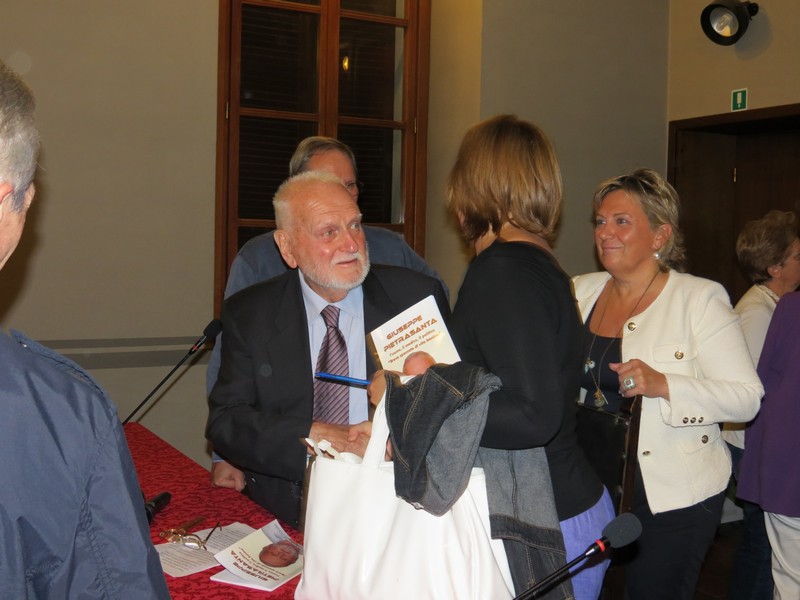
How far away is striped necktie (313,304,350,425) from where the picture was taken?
214 cm

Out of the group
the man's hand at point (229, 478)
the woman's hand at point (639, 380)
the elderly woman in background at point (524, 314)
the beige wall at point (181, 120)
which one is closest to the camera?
the elderly woman in background at point (524, 314)

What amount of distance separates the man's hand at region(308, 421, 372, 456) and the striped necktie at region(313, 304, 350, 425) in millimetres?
188

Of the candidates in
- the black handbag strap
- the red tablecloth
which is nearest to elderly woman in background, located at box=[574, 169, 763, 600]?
the black handbag strap

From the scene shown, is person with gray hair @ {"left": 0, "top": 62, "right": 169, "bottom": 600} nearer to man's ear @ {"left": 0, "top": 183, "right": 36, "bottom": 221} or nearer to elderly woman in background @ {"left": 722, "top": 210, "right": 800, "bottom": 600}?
man's ear @ {"left": 0, "top": 183, "right": 36, "bottom": 221}

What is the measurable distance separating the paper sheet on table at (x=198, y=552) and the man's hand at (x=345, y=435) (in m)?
0.29

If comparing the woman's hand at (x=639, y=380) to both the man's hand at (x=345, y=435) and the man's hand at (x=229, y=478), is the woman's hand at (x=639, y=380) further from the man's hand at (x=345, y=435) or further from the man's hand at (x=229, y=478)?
the man's hand at (x=229, y=478)

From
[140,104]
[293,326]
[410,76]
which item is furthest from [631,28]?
[293,326]

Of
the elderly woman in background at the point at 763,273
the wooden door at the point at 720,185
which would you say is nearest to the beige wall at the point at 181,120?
the wooden door at the point at 720,185

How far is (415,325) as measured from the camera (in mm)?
1706

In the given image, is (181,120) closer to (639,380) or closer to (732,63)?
(639,380)

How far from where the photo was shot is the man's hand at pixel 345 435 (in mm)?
1823

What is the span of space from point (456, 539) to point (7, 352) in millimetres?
831

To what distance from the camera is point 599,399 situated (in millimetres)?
2549

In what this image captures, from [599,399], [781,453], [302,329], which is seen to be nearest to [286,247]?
[302,329]
